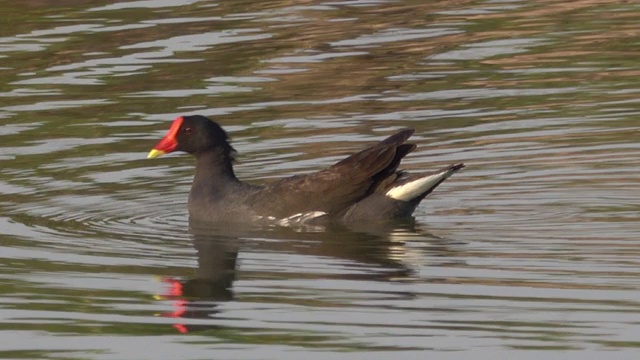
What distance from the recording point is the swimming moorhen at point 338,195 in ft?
42.1

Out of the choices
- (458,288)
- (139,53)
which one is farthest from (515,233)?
(139,53)

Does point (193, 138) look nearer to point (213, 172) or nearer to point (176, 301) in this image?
point (213, 172)

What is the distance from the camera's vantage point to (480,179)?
13719 millimetres

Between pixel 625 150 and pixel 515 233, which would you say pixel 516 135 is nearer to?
pixel 625 150

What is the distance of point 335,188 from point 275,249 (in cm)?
120

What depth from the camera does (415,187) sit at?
1277 cm

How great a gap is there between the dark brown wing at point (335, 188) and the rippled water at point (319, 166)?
223mm

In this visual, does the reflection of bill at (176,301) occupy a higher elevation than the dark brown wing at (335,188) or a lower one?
higher

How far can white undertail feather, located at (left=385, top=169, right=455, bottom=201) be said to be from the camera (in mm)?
12641

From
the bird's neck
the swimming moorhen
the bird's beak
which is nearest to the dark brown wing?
the swimming moorhen

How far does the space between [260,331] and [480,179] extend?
15.6 feet

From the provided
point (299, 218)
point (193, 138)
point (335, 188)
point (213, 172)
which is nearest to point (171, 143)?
point (193, 138)

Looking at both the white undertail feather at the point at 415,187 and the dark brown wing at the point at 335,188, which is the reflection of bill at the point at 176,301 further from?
the white undertail feather at the point at 415,187

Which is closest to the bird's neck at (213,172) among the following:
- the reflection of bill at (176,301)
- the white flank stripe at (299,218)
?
the white flank stripe at (299,218)
